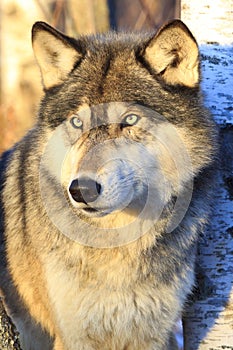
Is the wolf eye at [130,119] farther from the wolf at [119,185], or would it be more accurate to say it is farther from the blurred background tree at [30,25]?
the blurred background tree at [30,25]

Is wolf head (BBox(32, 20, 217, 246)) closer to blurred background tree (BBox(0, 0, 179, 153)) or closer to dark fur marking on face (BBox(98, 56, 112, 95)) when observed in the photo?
dark fur marking on face (BBox(98, 56, 112, 95))

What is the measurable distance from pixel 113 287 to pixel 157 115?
3.18 feet

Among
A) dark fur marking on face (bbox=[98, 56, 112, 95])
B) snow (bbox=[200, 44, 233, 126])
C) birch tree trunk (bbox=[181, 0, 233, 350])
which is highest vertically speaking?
dark fur marking on face (bbox=[98, 56, 112, 95])

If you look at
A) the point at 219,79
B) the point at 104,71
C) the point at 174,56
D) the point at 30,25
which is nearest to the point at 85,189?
the point at 104,71

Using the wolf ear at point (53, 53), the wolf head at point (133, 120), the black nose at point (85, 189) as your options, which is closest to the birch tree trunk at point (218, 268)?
the wolf head at point (133, 120)

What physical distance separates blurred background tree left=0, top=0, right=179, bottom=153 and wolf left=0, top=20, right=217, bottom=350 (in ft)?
21.6

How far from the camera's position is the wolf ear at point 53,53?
148 inches

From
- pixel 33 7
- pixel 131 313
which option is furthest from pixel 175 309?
pixel 33 7

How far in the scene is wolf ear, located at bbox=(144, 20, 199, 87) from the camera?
3.55 m

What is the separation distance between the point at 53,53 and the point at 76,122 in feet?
1.54

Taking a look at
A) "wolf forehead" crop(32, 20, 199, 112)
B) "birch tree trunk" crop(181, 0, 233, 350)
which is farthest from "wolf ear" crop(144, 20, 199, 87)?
"birch tree trunk" crop(181, 0, 233, 350)

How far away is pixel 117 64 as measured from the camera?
3.75 metres

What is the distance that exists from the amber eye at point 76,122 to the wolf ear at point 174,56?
1.62 ft

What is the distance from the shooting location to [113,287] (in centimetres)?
377
